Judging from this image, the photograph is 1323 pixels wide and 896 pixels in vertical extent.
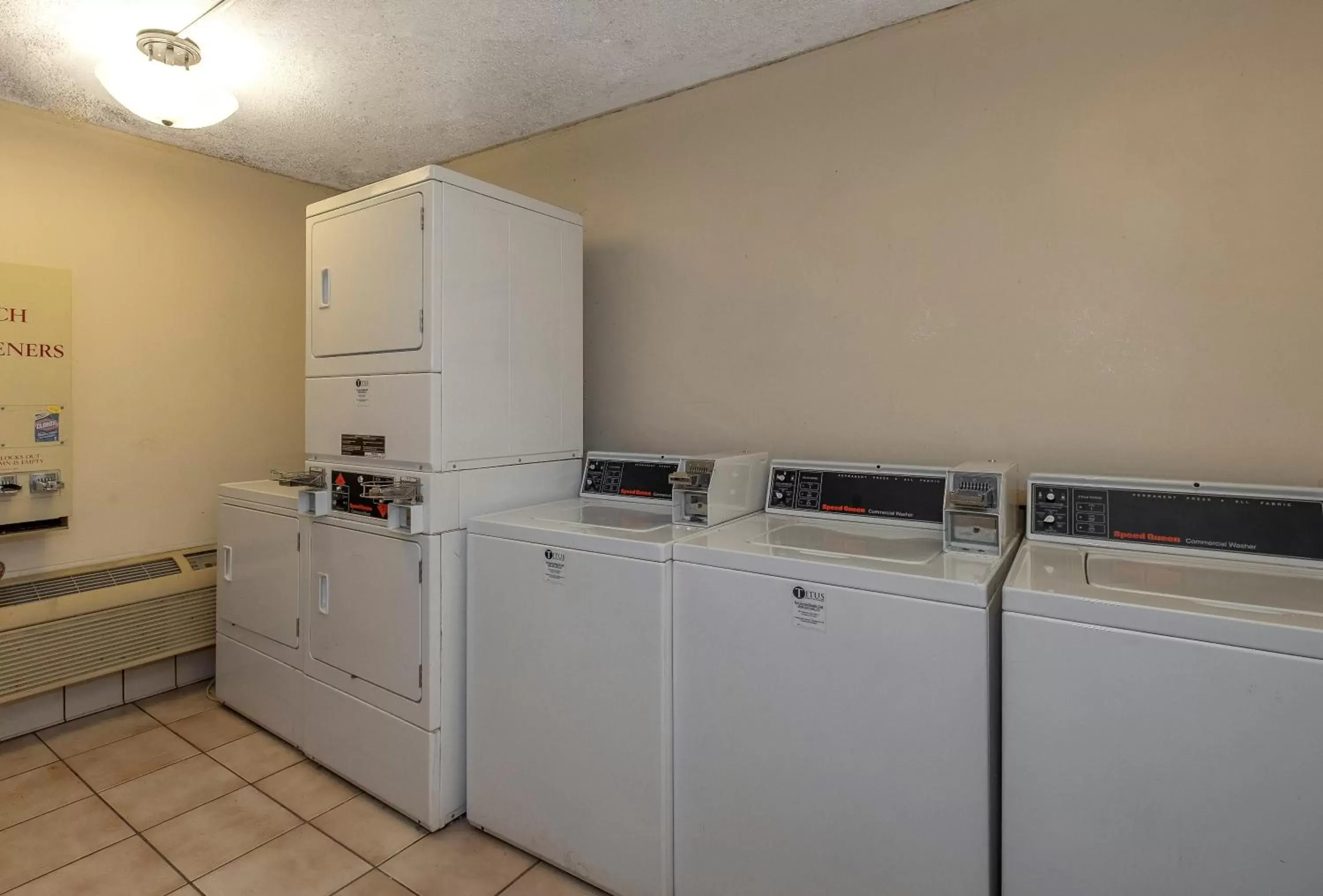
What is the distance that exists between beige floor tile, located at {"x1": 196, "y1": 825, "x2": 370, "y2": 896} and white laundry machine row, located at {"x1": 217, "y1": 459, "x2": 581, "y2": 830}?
21 centimetres

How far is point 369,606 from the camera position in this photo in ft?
7.06

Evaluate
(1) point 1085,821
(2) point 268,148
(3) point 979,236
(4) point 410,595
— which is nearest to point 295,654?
(4) point 410,595

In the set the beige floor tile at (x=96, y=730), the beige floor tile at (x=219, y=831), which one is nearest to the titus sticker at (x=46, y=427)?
the beige floor tile at (x=96, y=730)

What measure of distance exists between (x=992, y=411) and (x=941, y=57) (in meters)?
1.06

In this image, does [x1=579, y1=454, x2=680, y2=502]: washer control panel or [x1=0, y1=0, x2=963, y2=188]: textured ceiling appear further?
[x1=579, y1=454, x2=680, y2=502]: washer control panel

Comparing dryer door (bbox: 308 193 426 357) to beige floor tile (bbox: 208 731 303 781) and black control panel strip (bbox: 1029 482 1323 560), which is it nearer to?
beige floor tile (bbox: 208 731 303 781)

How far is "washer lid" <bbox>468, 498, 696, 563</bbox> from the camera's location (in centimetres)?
169

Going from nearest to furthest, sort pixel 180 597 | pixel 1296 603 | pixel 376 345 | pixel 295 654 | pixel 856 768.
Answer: pixel 1296 603 < pixel 856 768 < pixel 376 345 < pixel 295 654 < pixel 180 597

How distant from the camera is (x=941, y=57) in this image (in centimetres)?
200

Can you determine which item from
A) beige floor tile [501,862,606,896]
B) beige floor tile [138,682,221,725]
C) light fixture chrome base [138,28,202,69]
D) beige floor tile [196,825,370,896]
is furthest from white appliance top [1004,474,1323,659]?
→ beige floor tile [138,682,221,725]

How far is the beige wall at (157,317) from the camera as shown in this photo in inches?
105

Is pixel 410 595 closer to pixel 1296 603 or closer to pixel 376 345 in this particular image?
pixel 376 345

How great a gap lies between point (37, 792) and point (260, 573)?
91 cm

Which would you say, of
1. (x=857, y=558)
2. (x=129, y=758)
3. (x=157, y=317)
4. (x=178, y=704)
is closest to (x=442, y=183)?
(x=857, y=558)
